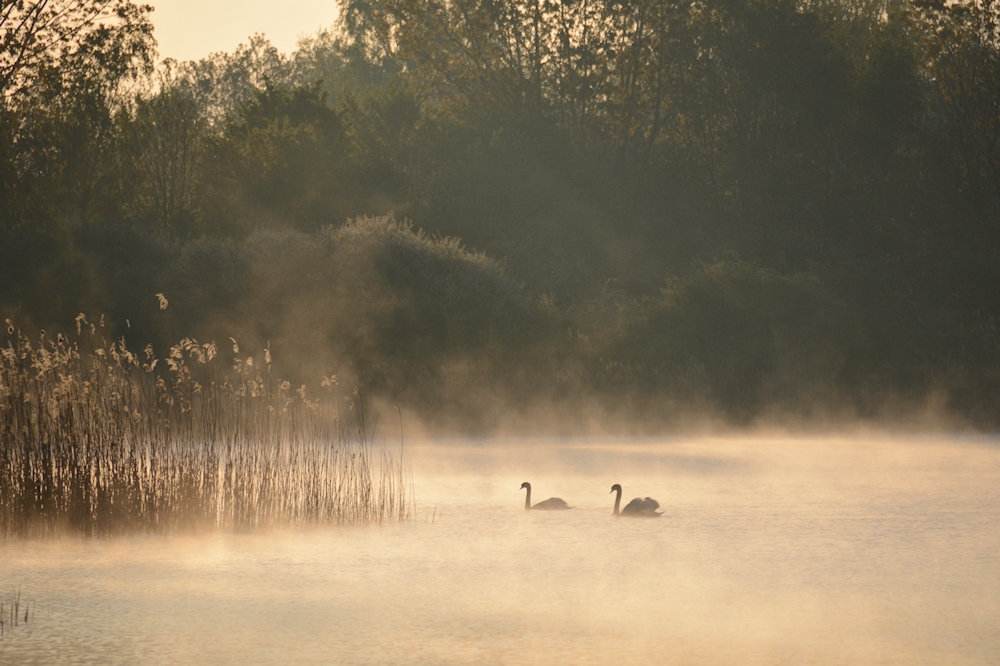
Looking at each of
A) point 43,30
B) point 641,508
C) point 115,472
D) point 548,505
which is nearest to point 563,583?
point 641,508

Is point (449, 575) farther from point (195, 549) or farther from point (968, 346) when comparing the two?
point (968, 346)

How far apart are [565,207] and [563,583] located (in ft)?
86.7

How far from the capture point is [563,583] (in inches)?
361

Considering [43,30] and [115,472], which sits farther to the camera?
[43,30]

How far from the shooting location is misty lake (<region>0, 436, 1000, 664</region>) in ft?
24.5

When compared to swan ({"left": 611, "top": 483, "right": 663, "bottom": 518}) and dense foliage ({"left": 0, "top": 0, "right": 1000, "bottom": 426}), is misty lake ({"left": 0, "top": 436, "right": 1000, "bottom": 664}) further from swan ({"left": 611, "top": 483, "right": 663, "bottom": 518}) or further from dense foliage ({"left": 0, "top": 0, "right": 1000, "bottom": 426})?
dense foliage ({"left": 0, "top": 0, "right": 1000, "bottom": 426})

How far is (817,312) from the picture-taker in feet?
85.4

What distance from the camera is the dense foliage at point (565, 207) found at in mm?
23906

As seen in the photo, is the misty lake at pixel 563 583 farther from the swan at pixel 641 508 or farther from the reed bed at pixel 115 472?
the reed bed at pixel 115 472

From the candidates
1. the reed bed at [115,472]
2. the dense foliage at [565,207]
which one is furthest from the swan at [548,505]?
the dense foliage at [565,207]

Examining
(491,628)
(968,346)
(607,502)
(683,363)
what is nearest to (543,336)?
(683,363)

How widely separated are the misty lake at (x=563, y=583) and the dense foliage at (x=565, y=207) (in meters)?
8.73

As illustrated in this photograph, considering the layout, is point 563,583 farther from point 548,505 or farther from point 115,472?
point 115,472

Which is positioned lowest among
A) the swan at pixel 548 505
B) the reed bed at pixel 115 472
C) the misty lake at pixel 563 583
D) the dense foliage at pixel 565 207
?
the misty lake at pixel 563 583
